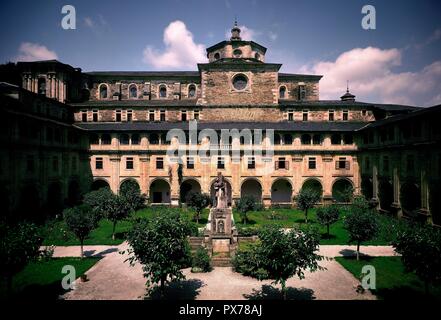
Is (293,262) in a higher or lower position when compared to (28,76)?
lower

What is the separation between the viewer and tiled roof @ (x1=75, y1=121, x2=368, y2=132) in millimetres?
36656

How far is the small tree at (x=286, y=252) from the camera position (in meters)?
11.4

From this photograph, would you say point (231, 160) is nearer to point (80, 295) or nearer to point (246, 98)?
point (246, 98)

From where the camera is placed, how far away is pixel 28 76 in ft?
129

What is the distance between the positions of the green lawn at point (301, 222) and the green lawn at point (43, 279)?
14.9m

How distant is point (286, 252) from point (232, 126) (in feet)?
89.0

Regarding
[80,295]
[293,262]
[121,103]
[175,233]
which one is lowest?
[80,295]

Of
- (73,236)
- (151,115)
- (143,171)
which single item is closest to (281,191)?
(143,171)

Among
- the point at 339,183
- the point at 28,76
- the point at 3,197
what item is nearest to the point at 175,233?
the point at 3,197

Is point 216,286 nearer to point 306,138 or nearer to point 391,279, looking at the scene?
point 391,279

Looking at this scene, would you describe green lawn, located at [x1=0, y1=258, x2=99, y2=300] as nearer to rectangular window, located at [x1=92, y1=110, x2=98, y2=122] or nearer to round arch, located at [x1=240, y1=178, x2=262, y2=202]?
round arch, located at [x1=240, y1=178, x2=262, y2=202]

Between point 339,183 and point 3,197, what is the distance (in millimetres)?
40935

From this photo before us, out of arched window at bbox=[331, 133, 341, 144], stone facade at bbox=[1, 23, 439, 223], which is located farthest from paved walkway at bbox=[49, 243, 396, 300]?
arched window at bbox=[331, 133, 341, 144]
